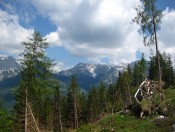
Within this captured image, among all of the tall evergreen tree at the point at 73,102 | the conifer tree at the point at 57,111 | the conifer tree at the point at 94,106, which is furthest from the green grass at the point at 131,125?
the conifer tree at the point at 94,106

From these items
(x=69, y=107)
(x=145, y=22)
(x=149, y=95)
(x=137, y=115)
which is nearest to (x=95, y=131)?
(x=137, y=115)

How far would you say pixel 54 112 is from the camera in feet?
283

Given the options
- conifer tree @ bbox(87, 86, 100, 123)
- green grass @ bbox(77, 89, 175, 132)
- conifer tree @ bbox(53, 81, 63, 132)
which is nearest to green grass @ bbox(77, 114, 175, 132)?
green grass @ bbox(77, 89, 175, 132)

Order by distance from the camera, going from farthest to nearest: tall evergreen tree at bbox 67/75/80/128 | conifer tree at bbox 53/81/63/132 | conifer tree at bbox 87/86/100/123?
1. conifer tree at bbox 87/86/100/123
2. tall evergreen tree at bbox 67/75/80/128
3. conifer tree at bbox 53/81/63/132

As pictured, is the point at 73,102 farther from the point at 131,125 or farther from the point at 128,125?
the point at 131,125

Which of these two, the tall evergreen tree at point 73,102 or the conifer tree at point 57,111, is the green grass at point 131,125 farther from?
the tall evergreen tree at point 73,102

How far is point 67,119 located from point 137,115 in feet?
231

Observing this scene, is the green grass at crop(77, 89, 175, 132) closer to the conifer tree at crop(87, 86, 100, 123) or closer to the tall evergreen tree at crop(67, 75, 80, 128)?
the tall evergreen tree at crop(67, 75, 80, 128)

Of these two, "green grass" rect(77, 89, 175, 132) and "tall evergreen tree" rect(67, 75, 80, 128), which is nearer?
"green grass" rect(77, 89, 175, 132)

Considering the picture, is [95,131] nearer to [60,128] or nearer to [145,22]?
[145,22]

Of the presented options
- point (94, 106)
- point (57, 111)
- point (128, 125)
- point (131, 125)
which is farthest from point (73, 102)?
point (131, 125)

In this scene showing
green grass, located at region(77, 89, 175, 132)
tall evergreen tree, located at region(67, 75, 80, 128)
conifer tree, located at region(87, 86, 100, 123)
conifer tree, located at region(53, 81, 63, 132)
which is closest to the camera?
green grass, located at region(77, 89, 175, 132)

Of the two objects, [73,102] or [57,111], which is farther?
[73,102]

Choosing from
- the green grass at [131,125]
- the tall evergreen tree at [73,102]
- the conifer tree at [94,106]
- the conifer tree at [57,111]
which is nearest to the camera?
the green grass at [131,125]
